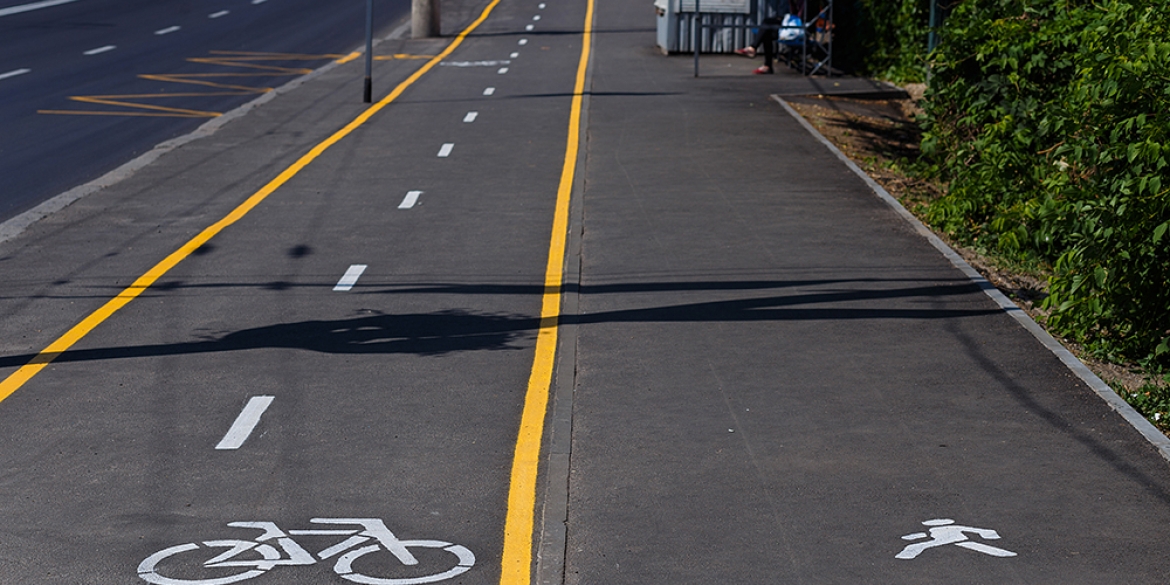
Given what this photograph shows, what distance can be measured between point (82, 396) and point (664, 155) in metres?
11.7

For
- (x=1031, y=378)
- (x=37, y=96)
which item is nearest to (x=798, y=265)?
(x=1031, y=378)

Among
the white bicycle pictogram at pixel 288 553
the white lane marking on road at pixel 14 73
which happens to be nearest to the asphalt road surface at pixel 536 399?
the white bicycle pictogram at pixel 288 553

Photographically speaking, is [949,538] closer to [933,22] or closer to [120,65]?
[933,22]

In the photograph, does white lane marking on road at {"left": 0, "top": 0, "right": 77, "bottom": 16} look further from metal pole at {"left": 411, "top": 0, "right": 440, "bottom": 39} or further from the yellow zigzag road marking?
metal pole at {"left": 411, "top": 0, "right": 440, "bottom": 39}

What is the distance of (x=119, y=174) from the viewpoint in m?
17.8

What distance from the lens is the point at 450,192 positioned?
55.3 feet

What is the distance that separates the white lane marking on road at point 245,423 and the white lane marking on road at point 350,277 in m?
3.15

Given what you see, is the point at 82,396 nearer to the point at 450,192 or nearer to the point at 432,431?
the point at 432,431

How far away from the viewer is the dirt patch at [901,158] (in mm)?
10789

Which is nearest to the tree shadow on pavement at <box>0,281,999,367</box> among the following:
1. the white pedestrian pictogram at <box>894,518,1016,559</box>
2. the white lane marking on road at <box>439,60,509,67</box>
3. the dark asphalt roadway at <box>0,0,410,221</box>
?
the white pedestrian pictogram at <box>894,518,1016,559</box>

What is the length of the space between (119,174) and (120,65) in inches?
570

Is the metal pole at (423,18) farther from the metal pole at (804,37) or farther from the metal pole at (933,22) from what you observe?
the metal pole at (933,22)

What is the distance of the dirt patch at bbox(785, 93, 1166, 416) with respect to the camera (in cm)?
1079

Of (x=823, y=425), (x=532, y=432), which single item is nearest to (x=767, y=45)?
(x=823, y=425)
